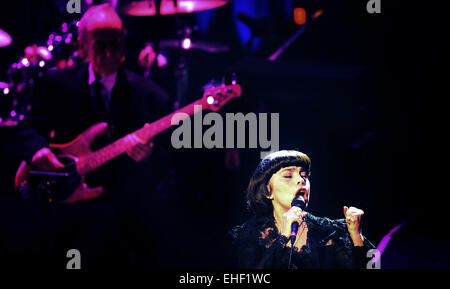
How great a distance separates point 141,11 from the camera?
11.0 feet

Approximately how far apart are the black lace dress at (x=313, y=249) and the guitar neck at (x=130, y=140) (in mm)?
914

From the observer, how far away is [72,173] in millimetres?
2775

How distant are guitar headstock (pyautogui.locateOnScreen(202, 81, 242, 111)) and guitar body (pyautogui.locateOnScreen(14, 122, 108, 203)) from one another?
71 centimetres

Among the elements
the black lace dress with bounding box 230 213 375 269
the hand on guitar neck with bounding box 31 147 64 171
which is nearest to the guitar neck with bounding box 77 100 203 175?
the hand on guitar neck with bounding box 31 147 64 171

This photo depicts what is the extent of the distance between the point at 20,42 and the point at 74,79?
740mm

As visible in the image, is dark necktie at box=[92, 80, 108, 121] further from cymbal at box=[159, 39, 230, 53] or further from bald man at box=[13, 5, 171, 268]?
cymbal at box=[159, 39, 230, 53]

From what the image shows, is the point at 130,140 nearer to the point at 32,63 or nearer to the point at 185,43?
the point at 32,63

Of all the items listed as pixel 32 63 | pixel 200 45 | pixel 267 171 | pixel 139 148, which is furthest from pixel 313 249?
pixel 200 45

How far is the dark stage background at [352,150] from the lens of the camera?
2.22 metres

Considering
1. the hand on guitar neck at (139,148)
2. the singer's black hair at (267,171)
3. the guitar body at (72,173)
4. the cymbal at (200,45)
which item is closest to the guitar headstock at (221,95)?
the hand on guitar neck at (139,148)

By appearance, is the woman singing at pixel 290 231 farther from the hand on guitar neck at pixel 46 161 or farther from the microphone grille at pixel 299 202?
the hand on guitar neck at pixel 46 161

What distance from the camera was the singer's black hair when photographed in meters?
2.13

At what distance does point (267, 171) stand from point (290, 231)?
1.06 ft
